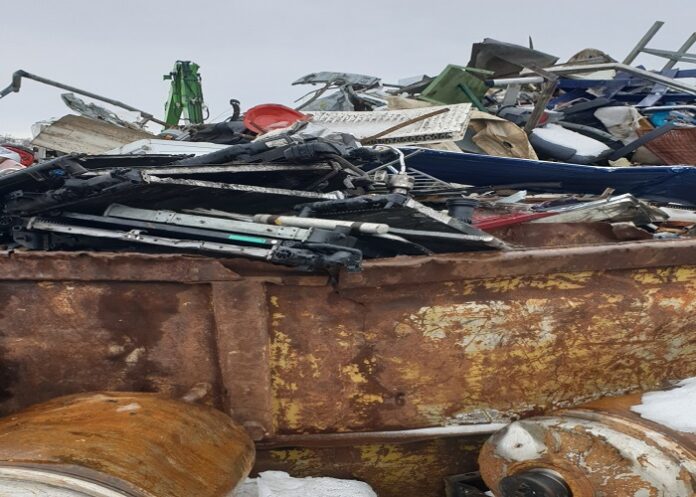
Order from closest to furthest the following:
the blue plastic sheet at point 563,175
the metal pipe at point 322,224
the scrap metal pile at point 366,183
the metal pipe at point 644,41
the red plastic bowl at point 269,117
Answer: the metal pipe at point 322,224, the scrap metal pile at point 366,183, the blue plastic sheet at point 563,175, the red plastic bowl at point 269,117, the metal pipe at point 644,41

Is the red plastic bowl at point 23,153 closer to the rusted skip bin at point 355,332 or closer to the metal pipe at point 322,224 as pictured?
the rusted skip bin at point 355,332

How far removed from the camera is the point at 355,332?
171 cm

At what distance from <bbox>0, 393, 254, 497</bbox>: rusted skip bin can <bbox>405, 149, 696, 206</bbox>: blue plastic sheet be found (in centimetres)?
212

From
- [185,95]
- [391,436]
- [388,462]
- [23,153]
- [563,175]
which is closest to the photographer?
[391,436]

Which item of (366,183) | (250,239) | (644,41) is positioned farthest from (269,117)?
(644,41)

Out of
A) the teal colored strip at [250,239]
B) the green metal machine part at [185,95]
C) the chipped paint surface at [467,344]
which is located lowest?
the chipped paint surface at [467,344]

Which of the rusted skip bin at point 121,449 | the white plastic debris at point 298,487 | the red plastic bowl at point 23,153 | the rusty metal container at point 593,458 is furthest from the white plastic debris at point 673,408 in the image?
the red plastic bowl at point 23,153

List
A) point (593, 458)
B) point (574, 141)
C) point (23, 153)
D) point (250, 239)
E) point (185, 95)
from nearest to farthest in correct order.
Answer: point (593, 458)
point (250, 239)
point (574, 141)
point (23, 153)
point (185, 95)

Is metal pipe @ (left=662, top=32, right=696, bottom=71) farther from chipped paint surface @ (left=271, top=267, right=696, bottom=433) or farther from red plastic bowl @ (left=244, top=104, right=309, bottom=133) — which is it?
chipped paint surface @ (left=271, top=267, right=696, bottom=433)

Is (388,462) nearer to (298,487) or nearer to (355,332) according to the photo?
(298,487)

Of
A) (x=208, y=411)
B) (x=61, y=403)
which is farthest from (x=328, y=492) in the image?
(x=61, y=403)

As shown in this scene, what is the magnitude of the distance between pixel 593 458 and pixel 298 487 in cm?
84

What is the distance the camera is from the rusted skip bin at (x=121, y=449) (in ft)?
4.01

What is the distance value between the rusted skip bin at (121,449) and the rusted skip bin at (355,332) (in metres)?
0.12
